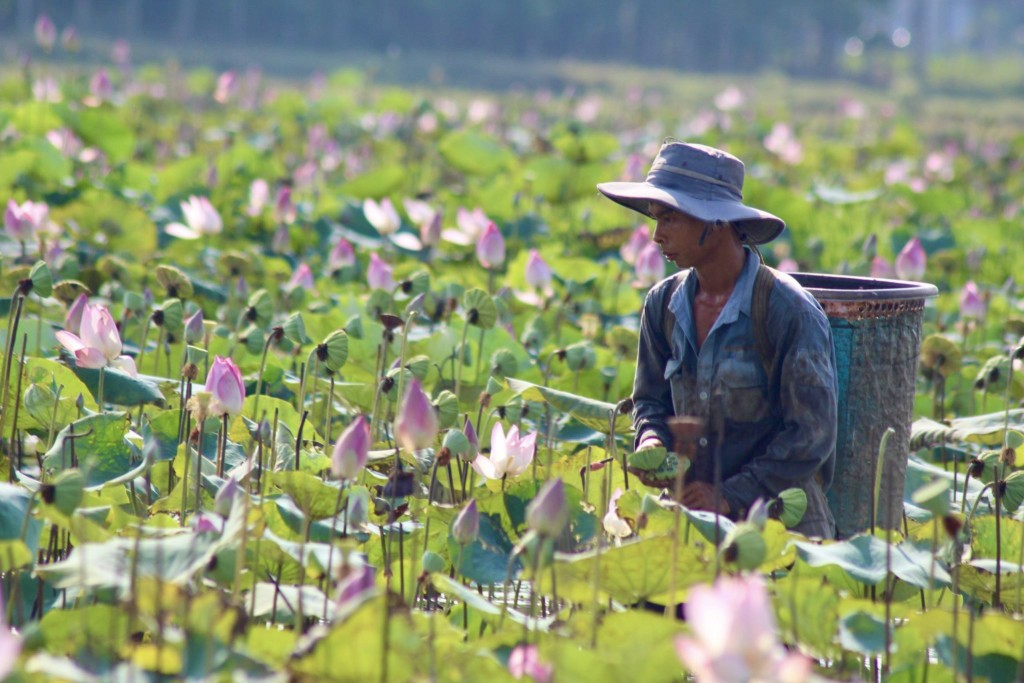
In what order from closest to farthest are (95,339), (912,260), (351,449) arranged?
(351,449)
(95,339)
(912,260)

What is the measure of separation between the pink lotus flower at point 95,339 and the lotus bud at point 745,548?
132 centimetres

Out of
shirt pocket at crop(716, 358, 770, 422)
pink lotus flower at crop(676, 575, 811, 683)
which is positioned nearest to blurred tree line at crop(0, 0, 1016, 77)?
shirt pocket at crop(716, 358, 770, 422)

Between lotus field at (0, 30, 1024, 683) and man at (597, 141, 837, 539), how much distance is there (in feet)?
0.33

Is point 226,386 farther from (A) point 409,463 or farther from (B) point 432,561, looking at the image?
(A) point 409,463

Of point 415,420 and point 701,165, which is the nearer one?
point 415,420

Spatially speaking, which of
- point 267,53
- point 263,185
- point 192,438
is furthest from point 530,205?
point 267,53

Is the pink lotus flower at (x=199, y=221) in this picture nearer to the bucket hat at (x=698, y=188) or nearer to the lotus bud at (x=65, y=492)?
the bucket hat at (x=698, y=188)

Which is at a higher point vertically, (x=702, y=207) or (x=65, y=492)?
(x=702, y=207)

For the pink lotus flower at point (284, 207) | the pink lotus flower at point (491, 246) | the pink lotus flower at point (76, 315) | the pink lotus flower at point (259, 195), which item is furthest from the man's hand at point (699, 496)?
the pink lotus flower at point (259, 195)

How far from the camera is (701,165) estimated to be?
236 centimetres

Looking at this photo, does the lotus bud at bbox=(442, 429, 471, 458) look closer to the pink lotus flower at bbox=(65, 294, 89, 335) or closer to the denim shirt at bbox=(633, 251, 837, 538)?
the denim shirt at bbox=(633, 251, 837, 538)

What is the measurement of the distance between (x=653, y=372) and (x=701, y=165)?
0.43 metres

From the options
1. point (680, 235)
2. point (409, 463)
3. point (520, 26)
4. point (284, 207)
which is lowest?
point (409, 463)

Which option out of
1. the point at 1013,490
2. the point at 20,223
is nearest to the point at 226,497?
the point at 1013,490
